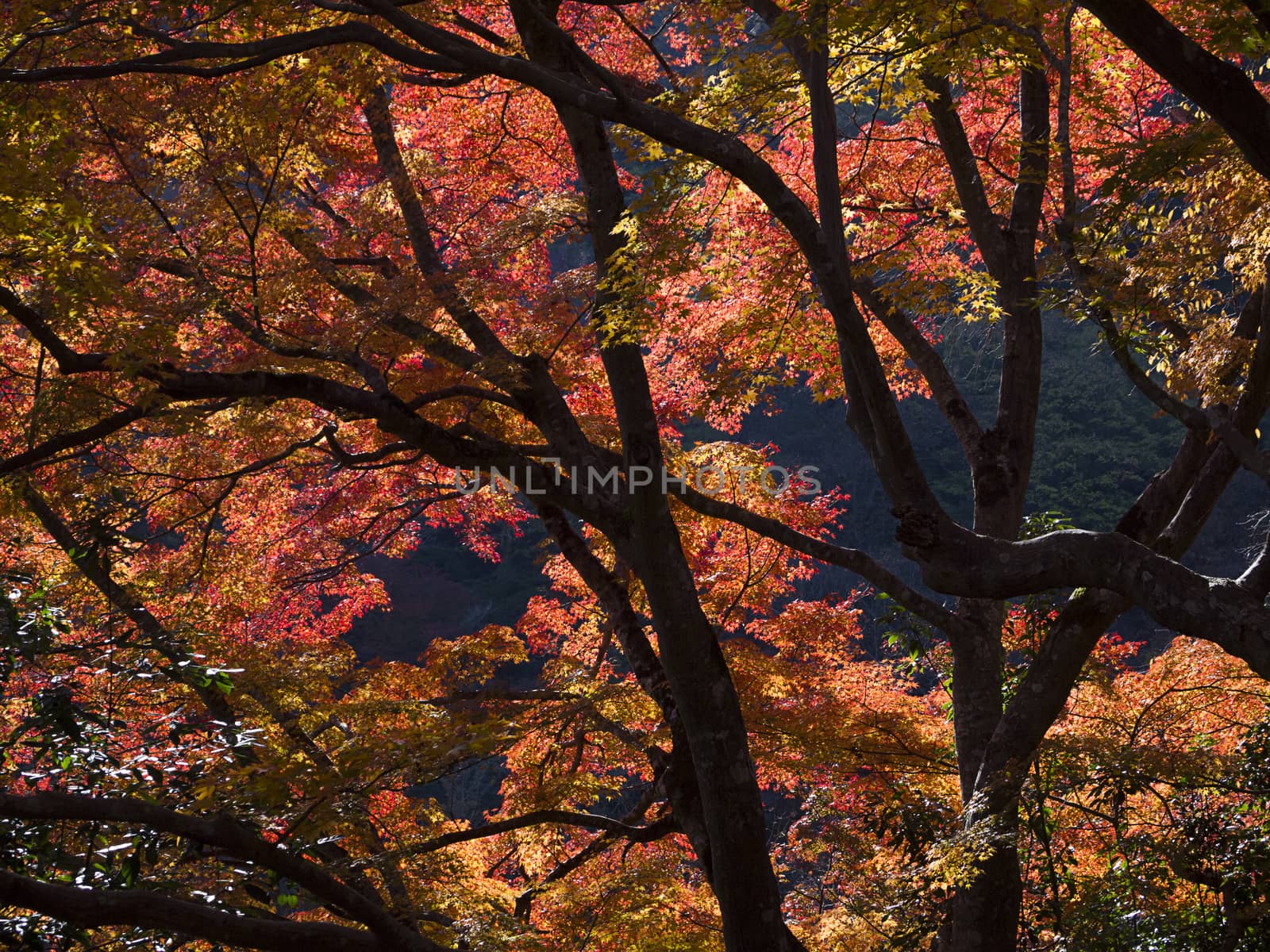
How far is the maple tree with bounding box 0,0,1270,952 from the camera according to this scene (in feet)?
10.4

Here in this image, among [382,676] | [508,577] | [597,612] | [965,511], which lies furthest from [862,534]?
[382,676]

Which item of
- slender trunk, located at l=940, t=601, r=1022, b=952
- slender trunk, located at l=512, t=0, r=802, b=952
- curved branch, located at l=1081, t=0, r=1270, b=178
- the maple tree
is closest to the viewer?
curved branch, located at l=1081, t=0, r=1270, b=178

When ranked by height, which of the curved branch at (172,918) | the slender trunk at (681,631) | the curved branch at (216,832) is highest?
the slender trunk at (681,631)

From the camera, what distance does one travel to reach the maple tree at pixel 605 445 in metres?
3.18

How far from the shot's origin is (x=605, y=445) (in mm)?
6648

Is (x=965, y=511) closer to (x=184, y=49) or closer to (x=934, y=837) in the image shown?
(x=934, y=837)

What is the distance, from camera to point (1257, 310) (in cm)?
429

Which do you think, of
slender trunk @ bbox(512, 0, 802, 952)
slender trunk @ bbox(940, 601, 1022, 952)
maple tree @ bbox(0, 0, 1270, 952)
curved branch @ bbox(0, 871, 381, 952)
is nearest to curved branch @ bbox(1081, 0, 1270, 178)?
maple tree @ bbox(0, 0, 1270, 952)

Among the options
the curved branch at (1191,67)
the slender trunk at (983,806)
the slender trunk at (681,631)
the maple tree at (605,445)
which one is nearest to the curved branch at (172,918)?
the maple tree at (605,445)

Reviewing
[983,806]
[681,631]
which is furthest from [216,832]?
[983,806]

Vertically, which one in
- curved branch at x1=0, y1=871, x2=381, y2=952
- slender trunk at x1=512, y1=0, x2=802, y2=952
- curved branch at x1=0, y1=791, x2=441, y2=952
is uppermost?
slender trunk at x1=512, y1=0, x2=802, y2=952

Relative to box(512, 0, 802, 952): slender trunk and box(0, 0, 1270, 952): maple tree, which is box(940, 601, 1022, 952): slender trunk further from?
box(512, 0, 802, 952): slender trunk

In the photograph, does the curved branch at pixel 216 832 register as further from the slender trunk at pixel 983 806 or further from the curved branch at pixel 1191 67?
the curved branch at pixel 1191 67

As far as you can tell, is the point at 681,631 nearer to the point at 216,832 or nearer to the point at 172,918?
the point at 216,832
